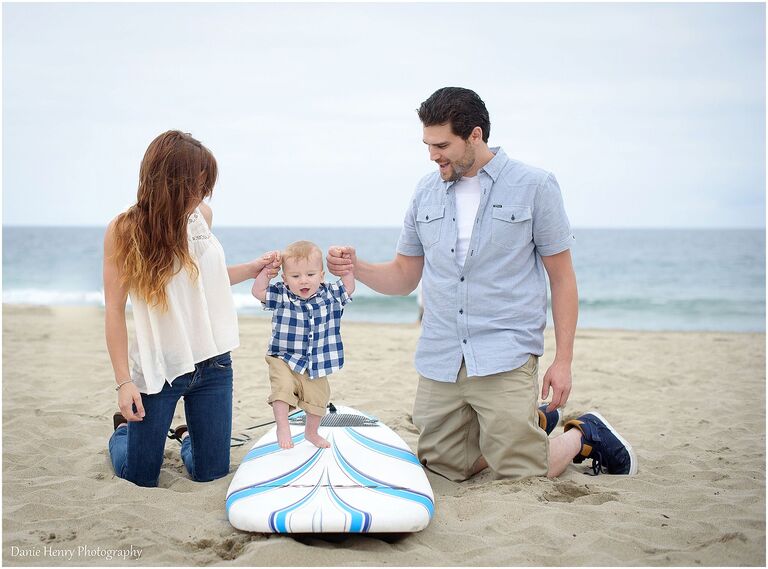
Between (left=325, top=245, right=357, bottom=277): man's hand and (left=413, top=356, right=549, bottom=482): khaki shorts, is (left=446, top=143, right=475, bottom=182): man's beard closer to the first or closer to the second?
(left=325, top=245, right=357, bottom=277): man's hand

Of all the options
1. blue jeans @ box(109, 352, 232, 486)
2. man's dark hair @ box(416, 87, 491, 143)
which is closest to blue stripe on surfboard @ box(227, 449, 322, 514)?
blue jeans @ box(109, 352, 232, 486)

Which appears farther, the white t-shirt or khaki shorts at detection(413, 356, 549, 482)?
the white t-shirt

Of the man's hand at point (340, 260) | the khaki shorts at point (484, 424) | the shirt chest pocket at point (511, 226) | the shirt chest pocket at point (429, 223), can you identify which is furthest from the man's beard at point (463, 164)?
the khaki shorts at point (484, 424)

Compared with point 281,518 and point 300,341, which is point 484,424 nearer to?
point 300,341

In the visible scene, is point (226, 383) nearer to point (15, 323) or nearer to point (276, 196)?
point (15, 323)

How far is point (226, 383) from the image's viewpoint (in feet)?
13.5

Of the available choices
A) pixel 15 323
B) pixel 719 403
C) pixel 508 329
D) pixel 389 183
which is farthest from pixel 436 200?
pixel 389 183

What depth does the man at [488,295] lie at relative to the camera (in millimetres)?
4039

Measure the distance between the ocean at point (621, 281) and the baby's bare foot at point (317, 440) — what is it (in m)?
12.5

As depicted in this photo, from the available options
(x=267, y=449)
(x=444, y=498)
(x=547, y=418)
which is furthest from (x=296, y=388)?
(x=547, y=418)

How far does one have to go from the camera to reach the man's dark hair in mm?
4000

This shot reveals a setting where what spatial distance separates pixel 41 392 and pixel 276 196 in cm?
3668

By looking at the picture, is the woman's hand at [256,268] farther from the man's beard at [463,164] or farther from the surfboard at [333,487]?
the man's beard at [463,164]

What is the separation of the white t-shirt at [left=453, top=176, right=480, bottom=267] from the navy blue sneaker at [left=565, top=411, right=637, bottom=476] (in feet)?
4.03
